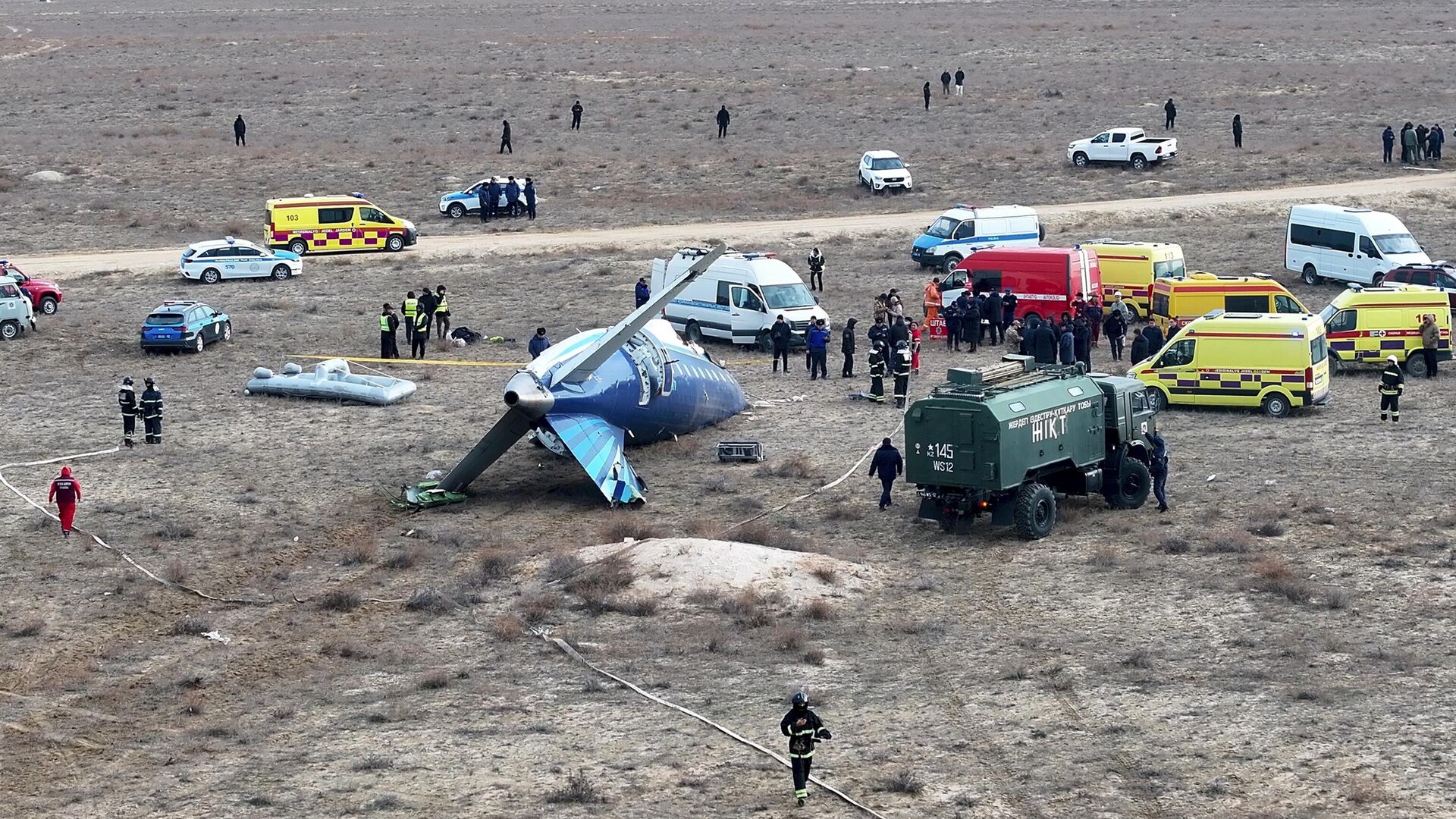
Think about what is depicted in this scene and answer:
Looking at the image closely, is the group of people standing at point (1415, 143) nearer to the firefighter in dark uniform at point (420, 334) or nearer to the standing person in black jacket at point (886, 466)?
the firefighter in dark uniform at point (420, 334)

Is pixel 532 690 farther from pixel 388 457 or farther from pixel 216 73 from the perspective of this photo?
pixel 216 73

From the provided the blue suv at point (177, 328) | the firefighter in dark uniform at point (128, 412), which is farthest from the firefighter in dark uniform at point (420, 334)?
the firefighter in dark uniform at point (128, 412)

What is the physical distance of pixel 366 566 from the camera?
27.8m

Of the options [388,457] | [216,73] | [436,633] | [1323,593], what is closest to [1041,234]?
[388,457]

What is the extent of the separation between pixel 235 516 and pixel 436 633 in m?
7.15

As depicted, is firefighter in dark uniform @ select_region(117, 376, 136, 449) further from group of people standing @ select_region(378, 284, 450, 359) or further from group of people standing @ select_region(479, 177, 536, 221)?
group of people standing @ select_region(479, 177, 536, 221)

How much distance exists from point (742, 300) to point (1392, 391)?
15.4 metres

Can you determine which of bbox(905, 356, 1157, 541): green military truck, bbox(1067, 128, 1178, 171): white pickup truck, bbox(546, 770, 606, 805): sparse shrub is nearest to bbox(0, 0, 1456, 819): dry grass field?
bbox(546, 770, 606, 805): sparse shrub

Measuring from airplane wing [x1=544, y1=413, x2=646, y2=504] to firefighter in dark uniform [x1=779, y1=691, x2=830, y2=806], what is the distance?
1248 cm

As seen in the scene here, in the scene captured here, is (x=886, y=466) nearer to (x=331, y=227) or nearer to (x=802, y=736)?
(x=802, y=736)

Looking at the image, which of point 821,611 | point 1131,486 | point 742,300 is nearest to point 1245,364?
point 1131,486

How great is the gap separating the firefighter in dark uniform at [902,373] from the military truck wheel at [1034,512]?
31.3ft

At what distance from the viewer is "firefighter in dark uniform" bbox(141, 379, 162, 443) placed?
3453 centimetres

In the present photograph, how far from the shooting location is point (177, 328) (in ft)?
143
